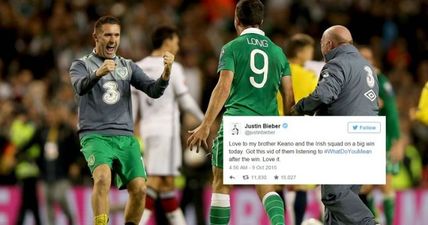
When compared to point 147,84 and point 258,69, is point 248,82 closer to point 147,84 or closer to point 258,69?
point 258,69

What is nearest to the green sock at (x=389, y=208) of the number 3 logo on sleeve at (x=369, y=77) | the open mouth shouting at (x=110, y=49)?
the number 3 logo on sleeve at (x=369, y=77)

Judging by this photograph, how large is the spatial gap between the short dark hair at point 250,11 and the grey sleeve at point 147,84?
38.5 inches

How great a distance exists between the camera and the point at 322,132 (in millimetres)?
9883

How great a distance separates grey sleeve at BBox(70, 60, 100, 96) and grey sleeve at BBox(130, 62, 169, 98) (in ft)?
1.57

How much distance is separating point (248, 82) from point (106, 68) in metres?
1.29

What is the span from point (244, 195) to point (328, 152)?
7.34 m

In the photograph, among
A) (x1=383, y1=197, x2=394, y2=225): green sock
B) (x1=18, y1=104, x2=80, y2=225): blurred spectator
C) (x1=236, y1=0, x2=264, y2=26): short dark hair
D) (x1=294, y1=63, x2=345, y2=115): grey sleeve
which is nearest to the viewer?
(x1=294, y1=63, x2=345, y2=115): grey sleeve

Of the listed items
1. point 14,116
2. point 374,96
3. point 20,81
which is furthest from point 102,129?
point 20,81

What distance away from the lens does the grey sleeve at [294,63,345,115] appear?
384 inches

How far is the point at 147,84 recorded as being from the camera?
10633mm

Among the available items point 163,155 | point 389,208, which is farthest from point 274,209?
point 389,208

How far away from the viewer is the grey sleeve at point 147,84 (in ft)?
34.6

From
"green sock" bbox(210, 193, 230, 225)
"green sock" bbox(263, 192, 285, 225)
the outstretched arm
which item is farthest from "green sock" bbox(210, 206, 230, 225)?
the outstretched arm

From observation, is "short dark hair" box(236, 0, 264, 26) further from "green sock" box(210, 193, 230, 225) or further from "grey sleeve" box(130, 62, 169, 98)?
"green sock" box(210, 193, 230, 225)
